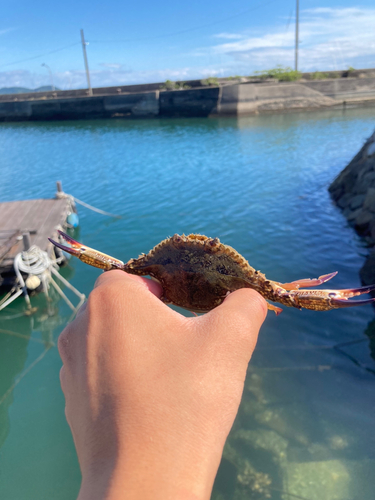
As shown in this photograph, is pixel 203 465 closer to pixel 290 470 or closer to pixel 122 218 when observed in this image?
pixel 290 470

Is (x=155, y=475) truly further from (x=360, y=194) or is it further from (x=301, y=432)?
(x=360, y=194)

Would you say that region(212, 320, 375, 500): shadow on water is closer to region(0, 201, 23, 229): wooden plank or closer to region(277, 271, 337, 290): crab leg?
region(277, 271, 337, 290): crab leg

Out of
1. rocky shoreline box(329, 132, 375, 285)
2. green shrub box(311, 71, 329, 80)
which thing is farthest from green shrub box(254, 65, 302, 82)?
rocky shoreline box(329, 132, 375, 285)

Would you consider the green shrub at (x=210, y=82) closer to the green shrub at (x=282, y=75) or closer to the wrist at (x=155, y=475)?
the green shrub at (x=282, y=75)

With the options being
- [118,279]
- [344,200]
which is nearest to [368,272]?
[344,200]

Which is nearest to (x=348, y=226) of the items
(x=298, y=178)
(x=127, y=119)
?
(x=298, y=178)

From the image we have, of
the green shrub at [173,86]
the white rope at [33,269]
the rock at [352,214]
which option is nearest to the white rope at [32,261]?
the white rope at [33,269]
